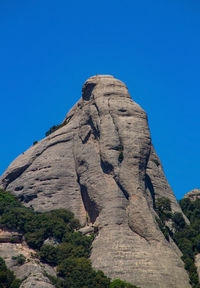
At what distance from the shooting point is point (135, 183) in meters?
70.8

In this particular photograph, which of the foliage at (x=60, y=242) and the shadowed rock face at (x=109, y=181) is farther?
the shadowed rock face at (x=109, y=181)

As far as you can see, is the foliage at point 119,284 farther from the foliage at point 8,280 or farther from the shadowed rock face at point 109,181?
the foliage at point 8,280

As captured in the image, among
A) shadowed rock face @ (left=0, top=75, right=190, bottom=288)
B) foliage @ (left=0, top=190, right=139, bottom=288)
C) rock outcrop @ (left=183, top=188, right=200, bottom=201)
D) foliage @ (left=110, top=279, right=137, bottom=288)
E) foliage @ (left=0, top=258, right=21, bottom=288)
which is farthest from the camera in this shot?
rock outcrop @ (left=183, top=188, right=200, bottom=201)

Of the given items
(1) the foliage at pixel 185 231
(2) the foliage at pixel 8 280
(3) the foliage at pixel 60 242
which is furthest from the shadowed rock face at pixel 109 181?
(2) the foliage at pixel 8 280

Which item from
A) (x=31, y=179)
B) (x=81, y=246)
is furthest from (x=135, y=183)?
(x=31, y=179)

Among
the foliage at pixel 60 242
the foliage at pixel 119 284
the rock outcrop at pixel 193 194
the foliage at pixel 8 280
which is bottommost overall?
the foliage at pixel 8 280

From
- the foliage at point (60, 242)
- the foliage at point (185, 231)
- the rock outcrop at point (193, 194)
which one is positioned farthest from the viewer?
the rock outcrop at point (193, 194)

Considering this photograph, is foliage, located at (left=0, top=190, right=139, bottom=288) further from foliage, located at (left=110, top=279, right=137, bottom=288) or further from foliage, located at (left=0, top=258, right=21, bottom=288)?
foliage, located at (left=0, top=258, right=21, bottom=288)

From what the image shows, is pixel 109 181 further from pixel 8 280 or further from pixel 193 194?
pixel 193 194

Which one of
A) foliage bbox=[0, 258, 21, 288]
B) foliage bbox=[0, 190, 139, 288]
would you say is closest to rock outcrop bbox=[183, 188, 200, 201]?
foliage bbox=[0, 190, 139, 288]

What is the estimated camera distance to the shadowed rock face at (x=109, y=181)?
64938 millimetres

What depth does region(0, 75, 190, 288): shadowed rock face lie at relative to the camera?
64.9m

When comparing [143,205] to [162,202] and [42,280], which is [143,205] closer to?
[162,202]

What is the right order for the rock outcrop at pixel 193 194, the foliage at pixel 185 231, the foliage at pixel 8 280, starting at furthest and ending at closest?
the rock outcrop at pixel 193 194 < the foliage at pixel 185 231 < the foliage at pixel 8 280
